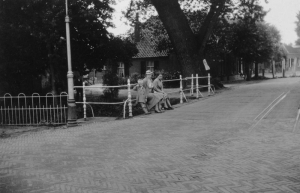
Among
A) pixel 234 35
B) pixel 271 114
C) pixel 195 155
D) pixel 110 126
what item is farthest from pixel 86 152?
pixel 234 35

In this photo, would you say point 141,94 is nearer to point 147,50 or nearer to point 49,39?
point 49,39

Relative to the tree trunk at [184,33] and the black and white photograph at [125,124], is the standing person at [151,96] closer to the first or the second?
the black and white photograph at [125,124]

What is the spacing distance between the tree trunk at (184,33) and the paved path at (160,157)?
1122 cm

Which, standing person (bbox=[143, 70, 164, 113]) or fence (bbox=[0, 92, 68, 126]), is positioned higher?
standing person (bbox=[143, 70, 164, 113])

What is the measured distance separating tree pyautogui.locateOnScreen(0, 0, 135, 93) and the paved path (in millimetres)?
8817

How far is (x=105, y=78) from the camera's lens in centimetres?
2359

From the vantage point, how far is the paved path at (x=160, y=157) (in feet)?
17.9

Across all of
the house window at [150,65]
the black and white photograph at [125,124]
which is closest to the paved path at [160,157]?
the black and white photograph at [125,124]

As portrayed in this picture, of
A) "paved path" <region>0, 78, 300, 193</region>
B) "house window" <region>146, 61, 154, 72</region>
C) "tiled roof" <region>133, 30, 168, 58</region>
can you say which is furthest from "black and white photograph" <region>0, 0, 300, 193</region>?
"house window" <region>146, 61, 154, 72</region>

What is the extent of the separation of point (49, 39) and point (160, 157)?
13187 millimetres

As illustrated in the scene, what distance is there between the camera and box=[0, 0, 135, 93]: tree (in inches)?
721

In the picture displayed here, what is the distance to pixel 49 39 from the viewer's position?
18516 millimetres

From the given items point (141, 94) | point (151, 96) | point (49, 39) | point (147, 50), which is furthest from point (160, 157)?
point (147, 50)

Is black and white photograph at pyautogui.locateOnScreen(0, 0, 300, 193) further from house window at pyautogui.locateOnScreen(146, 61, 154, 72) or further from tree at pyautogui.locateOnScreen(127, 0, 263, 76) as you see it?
house window at pyautogui.locateOnScreen(146, 61, 154, 72)
